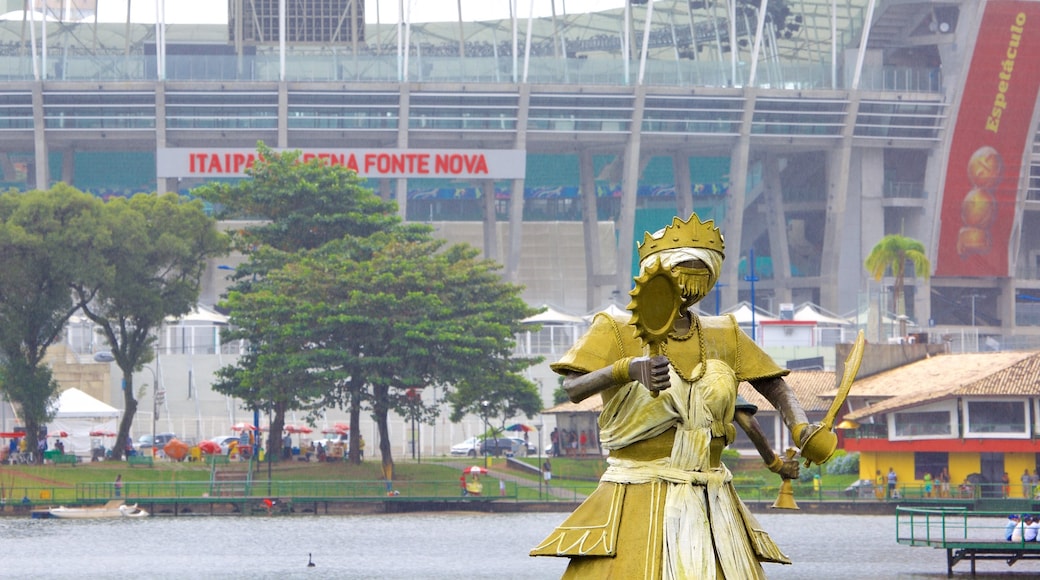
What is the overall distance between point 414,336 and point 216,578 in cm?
2607

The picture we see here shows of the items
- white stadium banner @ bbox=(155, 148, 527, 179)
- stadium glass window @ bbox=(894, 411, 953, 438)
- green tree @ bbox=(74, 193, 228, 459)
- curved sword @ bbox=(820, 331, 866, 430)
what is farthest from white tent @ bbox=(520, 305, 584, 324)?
curved sword @ bbox=(820, 331, 866, 430)

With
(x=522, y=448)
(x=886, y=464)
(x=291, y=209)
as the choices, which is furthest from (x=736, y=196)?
(x=886, y=464)

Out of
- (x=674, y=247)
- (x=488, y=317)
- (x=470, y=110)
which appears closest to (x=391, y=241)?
(x=488, y=317)

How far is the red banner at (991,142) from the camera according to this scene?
12644 cm

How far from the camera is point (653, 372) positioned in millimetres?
7977

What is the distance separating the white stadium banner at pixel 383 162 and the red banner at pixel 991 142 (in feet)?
96.4

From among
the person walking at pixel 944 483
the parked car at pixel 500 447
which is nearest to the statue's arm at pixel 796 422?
the person walking at pixel 944 483

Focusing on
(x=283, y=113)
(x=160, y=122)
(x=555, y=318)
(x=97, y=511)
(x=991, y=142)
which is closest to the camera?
(x=97, y=511)

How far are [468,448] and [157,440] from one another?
1375 cm

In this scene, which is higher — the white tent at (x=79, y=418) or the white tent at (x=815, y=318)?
the white tent at (x=815, y=318)

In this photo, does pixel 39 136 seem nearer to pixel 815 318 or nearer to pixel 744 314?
pixel 744 314

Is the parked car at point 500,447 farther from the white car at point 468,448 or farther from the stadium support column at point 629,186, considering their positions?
the stadium support column at point 629,186

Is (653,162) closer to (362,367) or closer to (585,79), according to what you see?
(585,79)

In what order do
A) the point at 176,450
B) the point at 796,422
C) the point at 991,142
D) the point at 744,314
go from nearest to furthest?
1. the point at 796,422
2. the point at 176,450
3. the point at 744,314
4. the point at 991,142
